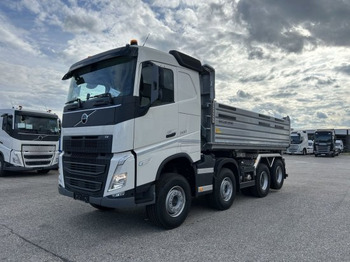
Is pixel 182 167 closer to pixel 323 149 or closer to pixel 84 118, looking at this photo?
pixel 84 118

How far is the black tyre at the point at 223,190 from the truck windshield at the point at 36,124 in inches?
349

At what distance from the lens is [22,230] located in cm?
505

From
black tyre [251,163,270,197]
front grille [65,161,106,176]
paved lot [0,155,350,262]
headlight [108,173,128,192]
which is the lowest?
paved lot [0,155,350,262]

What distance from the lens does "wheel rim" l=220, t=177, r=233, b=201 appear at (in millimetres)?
6570

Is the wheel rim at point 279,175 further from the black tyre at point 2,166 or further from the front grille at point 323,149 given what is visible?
the front grille at point 323,149

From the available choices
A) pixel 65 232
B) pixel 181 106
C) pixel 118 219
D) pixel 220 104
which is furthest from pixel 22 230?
pixel 220 104

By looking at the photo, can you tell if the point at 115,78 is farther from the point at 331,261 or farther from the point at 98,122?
the point at 331,261

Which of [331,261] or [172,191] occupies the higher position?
[172,191]

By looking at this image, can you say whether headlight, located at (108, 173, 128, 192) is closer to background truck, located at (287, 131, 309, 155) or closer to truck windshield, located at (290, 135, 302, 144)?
background truck, located at (287, 131, 309, 155)

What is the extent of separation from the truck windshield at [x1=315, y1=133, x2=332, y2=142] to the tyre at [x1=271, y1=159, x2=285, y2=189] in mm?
26665

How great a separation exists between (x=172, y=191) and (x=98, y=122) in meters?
1.77

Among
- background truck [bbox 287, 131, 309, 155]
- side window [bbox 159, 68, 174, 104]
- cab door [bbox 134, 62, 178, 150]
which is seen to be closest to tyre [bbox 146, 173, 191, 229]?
cab door [bbox 134, 62, 178, 150]

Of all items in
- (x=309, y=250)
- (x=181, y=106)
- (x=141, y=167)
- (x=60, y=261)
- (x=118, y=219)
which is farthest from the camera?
(x=118, y=219)

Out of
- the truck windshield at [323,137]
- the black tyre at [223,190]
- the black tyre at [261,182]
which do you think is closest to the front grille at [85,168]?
the black tyre at [223,190]
